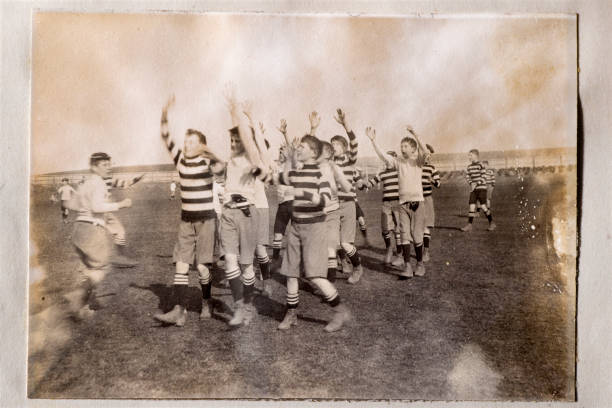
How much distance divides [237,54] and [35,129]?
1.16 m

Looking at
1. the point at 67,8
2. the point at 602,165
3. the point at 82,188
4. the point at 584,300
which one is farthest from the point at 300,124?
the point at 584,300

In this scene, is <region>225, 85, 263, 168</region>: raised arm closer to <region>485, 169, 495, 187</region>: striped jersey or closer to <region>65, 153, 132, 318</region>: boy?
<region>65, 153, 132, 318</region>: boy

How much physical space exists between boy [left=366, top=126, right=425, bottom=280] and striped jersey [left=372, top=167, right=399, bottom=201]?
0.02m

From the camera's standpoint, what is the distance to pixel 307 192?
7.05 ft

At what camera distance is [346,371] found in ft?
7.06

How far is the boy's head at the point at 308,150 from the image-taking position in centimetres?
218

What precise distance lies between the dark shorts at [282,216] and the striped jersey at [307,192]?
0.07 ft

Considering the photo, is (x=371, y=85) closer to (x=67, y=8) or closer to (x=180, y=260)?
(x=180, y=260)

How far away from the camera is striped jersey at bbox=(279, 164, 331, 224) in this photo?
214cm

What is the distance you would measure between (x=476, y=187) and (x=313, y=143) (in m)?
0.92

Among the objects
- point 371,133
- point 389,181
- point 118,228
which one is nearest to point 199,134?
point 118,228

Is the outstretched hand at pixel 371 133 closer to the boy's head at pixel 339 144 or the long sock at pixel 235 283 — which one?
the boy's head at pixel 339 144

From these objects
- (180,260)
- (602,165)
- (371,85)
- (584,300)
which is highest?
(371,85)

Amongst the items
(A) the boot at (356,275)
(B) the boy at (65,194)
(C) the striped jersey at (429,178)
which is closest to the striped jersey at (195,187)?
(B) the boy at (65,194)
